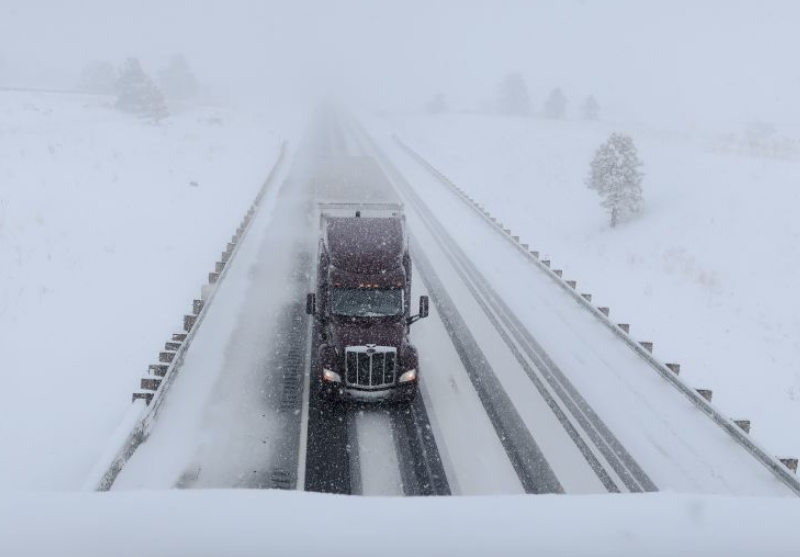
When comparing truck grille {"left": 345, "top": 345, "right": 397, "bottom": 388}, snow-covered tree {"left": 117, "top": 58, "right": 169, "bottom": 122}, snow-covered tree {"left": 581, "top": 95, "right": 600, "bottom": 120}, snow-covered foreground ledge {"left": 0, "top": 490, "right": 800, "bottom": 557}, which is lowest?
truck grille {"left": 345, "top": 345, "right": 397, "bottom": 388}

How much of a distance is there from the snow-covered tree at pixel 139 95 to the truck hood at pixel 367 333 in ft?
170

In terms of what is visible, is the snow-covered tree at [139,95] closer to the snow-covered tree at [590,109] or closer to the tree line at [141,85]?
the tree line at [141,85]

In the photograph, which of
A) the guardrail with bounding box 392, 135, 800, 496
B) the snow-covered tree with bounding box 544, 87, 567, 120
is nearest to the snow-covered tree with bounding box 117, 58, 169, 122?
the guardrail with bounding box 392, 135, 800, 496

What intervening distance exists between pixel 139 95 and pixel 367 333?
54.6 metres

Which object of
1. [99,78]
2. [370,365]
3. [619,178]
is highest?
[99,78]

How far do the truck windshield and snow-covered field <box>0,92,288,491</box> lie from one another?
469cm

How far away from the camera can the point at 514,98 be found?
10025 cm

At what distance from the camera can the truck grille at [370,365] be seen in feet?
39.1

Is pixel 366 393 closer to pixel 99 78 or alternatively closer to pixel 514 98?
pixel 514 98

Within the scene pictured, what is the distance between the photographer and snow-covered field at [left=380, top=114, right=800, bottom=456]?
51.0 feet

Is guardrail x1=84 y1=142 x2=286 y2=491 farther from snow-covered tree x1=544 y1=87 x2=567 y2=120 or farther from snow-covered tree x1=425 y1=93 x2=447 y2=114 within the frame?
snow-covered tree x1=425 y1=93 x2=447 y2=114

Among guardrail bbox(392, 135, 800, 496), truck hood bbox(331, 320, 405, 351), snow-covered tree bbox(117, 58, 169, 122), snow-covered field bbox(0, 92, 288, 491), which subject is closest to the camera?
guardrail bbox(392, 135, 800, 496)

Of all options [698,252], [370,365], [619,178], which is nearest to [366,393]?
[370,365]

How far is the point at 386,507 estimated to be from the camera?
5.16 feet
